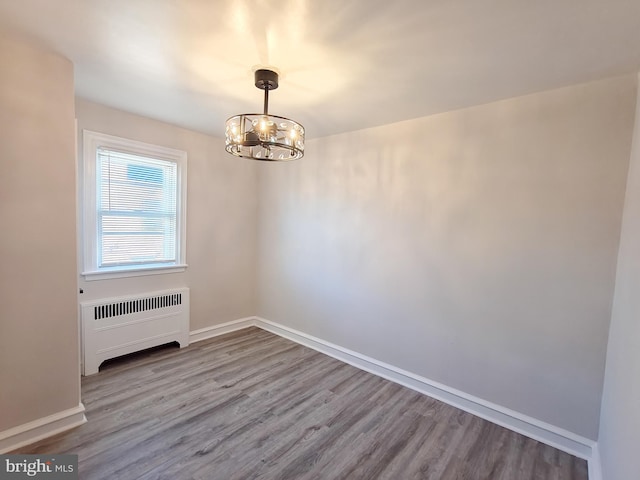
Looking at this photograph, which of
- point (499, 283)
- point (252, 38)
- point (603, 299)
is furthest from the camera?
point (499, 283)

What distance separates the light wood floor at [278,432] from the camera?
182cm

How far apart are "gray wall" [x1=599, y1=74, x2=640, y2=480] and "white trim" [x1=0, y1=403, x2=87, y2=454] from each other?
3.04 m

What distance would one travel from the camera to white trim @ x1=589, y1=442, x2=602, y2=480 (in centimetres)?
176

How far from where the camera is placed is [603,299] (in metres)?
1.90

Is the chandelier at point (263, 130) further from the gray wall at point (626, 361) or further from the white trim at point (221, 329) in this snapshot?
the white trim at point (221, 329)

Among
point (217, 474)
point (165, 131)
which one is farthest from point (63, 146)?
point (217, 474)

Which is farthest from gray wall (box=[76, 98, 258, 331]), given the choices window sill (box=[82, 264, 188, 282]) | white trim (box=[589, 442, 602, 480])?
white trim (box=[589, 442, 602, 480])

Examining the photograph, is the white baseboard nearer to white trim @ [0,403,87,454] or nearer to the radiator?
the radiator

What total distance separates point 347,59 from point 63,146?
1.88 meters

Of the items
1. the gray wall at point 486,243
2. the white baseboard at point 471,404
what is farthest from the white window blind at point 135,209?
the white baseboard at point 471,404

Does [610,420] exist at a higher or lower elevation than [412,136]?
lower

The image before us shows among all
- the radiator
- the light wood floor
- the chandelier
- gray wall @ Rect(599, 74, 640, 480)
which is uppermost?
the chandelier

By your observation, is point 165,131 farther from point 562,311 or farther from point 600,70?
point 562,311

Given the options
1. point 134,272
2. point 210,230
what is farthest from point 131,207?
point 210,230
